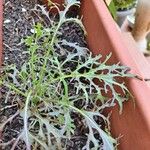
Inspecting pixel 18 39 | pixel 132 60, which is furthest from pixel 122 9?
pixel 132 60

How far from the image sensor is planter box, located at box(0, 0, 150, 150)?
2.83ft

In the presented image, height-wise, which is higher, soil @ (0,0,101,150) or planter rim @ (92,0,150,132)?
planter rim @ (92,0,150,132)

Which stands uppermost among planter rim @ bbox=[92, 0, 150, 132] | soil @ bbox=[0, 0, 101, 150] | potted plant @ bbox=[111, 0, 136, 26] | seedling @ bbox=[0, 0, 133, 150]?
planter rim @ bbox=[92, 0, 150, 132]

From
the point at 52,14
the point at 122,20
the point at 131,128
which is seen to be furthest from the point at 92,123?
the point at 122,20

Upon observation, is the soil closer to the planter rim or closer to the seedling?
the seedling

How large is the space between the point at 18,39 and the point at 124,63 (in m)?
0.39

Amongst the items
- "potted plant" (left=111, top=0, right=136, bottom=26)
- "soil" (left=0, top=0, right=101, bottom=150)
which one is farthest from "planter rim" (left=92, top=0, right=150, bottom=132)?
"potted plant" (left=111, top=0, right=136, bottom=26)

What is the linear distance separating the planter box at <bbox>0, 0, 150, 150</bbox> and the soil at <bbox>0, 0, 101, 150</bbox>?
0.22 ft

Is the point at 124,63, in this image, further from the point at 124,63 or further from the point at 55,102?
the point at 55,102

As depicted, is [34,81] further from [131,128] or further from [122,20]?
[122,20]

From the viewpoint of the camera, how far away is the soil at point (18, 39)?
39.1 inches

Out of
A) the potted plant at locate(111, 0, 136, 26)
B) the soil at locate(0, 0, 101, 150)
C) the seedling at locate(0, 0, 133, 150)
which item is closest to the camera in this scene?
the seedling at locate(0, 0, 133, 150)

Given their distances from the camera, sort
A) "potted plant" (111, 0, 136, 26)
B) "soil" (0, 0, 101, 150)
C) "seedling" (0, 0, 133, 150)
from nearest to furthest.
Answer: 1. "seedling" (0, 0, 133, 150)
2. "soil" (0, 0, 101, 150)
3. "potted plant" (111, 0, 136, 26)

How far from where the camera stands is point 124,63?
0.98 metres
